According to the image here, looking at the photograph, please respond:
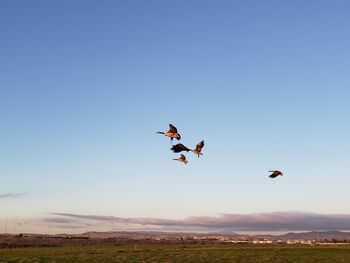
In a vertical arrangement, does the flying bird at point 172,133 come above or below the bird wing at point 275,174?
above

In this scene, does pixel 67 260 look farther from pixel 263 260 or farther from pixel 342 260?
pixel 342 260

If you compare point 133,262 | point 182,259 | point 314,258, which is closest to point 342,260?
point 314,258

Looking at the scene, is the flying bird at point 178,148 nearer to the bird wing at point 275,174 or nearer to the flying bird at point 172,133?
the flying bird at point 172,133

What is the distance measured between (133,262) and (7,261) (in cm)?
2174

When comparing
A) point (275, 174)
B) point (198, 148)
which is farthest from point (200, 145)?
point (275, 174)

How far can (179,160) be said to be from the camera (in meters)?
27.3

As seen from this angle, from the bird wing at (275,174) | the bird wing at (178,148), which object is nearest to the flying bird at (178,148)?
the bird wing at (178,148)

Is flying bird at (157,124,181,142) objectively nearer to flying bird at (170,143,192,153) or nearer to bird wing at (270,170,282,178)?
flying bird at (170,143,192,153)

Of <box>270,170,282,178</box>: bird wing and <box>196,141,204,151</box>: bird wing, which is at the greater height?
<box>196,141,204,151</box>: bird wing

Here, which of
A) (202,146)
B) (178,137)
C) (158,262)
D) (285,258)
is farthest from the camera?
(285,258)

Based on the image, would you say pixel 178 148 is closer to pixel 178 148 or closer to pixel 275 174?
pixel 178 148

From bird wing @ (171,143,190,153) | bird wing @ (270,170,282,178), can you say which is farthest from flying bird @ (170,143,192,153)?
bird wing @ (270,170,282,178)

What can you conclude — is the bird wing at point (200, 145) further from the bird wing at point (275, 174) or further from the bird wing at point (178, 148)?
the bird wing at point (275, 174)

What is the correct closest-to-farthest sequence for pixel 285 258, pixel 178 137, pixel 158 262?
pixel 178 137 → pixel 158 262 → pixel 285 258
